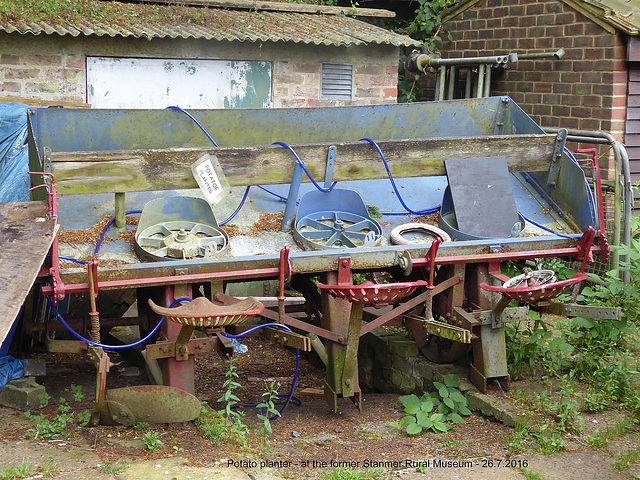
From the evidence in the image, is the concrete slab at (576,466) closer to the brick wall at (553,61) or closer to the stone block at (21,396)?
the stone block at (21,396)

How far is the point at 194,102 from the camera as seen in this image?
8602 mm

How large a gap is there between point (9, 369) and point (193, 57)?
15.3 feet

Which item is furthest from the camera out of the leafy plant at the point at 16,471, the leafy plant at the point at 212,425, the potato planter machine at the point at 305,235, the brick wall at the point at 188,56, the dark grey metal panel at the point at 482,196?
the brick wall at the point at 188,56

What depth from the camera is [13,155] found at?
594cm

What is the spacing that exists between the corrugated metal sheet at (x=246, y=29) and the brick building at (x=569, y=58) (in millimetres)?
1218

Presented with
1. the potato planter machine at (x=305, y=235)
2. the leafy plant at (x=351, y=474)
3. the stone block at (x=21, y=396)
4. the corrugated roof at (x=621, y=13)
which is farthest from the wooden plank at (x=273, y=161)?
the corrugated roof at (x=621, y=13)

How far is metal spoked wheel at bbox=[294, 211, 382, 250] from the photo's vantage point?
4879 mm

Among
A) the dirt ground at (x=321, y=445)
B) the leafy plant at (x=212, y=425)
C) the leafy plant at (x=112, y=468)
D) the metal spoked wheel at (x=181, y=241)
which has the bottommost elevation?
the dirt ground at (x=321, y=445)

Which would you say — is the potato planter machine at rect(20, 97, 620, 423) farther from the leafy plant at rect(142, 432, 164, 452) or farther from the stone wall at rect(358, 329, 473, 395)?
the leafy plant at rect(142, 432, 164, 452)

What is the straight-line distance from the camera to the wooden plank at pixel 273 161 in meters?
4.39

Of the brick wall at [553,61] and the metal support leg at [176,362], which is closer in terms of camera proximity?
the metal support leg at [176,362]

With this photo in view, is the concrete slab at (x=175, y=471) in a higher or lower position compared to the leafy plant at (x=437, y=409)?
higher

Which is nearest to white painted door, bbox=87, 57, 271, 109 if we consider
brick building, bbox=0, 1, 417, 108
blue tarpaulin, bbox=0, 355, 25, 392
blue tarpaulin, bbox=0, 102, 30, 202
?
brick building, bbox=0, 1, 417, 108

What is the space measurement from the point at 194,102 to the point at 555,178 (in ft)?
15.2
